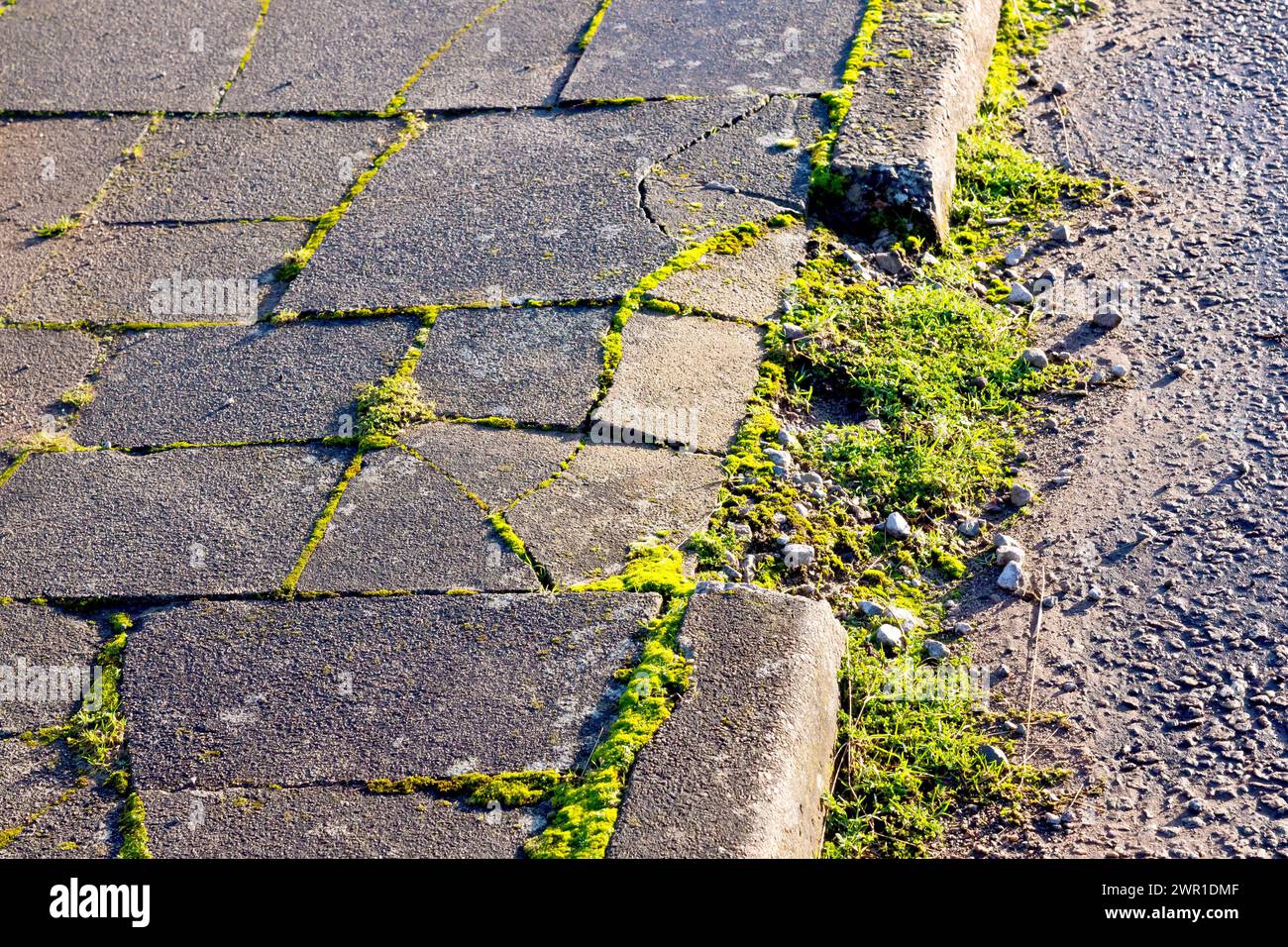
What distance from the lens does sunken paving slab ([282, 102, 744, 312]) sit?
154 inches

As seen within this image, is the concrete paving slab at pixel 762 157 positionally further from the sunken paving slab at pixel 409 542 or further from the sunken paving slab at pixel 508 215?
the sunken paving slab at pixel 409 542

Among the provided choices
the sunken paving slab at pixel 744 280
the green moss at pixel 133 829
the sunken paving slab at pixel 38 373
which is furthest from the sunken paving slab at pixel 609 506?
the sunken paving slab at pixel 38 373

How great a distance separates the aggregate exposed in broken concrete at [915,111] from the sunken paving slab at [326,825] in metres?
2.49

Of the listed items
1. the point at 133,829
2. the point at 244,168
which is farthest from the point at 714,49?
the point at 133,829

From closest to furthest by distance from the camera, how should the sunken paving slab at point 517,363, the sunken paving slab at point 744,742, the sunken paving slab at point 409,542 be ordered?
the sunken paving slab at point 744,742
the sunken paving slab at point 409,542
the sunken paving slab at point 517,363

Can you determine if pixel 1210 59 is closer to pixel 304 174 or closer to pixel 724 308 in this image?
pixel 724 308

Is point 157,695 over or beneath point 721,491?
beneath

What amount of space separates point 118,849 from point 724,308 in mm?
2165

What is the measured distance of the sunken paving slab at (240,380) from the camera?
3.50 meters

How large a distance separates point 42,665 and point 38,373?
4.12 ft

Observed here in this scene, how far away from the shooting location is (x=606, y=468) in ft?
10.6

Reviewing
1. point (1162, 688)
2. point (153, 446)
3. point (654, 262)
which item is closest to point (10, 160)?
point (153, 446)

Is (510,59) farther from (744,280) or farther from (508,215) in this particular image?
(744,280)

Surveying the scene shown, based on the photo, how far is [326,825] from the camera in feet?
8.12
